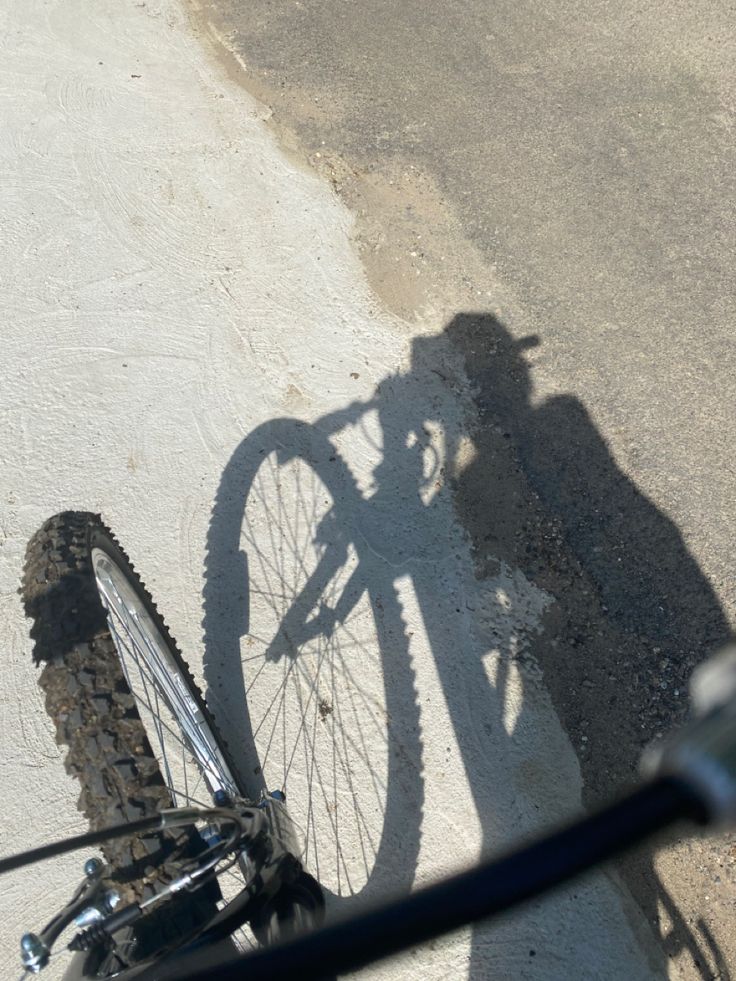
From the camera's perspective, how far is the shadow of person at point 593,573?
3.52 m

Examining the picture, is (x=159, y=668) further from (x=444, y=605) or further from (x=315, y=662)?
(x=444, y=605)

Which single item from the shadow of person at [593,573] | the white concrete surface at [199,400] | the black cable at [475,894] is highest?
the black cable at [475,894]

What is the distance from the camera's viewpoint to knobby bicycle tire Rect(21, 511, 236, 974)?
6.99 feet

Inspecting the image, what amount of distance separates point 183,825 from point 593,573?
250 centimetres

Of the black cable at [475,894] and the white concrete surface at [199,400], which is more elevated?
the black cable at [475,894]

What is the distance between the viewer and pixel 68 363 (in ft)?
15.1

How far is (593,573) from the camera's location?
12.8 feet

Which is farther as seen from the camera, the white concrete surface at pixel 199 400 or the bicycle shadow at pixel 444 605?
the bicycle shadow at pixel 444 605

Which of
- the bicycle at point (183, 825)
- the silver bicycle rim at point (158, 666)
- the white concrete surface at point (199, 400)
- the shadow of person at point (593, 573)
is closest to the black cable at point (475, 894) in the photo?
the bicycle at point (183, 825)

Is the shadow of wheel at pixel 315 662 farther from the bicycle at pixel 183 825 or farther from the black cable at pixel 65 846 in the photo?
the black cable at pixel 65 846

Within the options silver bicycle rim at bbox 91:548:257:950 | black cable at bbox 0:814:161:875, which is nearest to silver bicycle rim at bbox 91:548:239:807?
silver bicycle rim at bbox 91:548:257:950

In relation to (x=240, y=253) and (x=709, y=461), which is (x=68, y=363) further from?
(x=709, y=461)

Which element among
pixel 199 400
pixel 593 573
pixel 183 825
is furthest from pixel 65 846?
pixel 199 400

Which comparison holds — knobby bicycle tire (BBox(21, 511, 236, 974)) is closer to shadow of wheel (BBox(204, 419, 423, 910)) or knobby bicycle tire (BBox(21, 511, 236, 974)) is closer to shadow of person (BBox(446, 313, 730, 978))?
shadow of wheel (BBox(204, 419, 423, 910))
